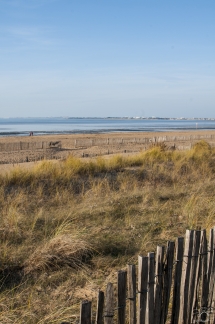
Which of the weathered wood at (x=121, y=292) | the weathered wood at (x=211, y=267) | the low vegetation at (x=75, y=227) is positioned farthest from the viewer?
the low vegetation at (x=75, y=227)

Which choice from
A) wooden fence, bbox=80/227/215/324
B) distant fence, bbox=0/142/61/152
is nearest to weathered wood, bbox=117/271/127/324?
wooden fence, bbox=80/227/215/324

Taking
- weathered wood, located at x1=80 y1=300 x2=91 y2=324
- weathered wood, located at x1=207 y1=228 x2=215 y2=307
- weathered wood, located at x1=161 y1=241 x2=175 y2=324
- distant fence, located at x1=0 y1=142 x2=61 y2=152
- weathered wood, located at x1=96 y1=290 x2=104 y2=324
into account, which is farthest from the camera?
distant fence, located at x1=0 y1=142 x2=61 y2=152

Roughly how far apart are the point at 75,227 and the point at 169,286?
3.35 m

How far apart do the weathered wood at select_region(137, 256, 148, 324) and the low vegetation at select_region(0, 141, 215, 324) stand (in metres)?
0.68

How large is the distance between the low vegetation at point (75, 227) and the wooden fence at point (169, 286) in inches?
28.5

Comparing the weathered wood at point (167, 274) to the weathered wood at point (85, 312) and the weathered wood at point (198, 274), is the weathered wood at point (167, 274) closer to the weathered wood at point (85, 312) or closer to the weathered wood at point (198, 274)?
the weathered wood at point (198, 274)

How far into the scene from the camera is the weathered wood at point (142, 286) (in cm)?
288

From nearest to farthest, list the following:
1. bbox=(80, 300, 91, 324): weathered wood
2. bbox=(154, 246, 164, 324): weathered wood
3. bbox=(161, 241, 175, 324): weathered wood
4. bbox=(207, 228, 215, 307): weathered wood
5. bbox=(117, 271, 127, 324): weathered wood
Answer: bbox=(80, 300, 91, 324): weathered wood, bbox=(117, 271, 127, 324): weathered wood, bbox=(154, 246, 164, 324): weathered wood, bbox=(161, 241, 175, 324): weathered wood, bbox=(207, 228, 215, 307): weathered wood

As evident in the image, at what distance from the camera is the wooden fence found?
114 inches

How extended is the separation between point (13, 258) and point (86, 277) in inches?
42.3

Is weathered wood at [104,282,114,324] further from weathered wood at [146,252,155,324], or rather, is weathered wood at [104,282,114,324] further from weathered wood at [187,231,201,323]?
weathered wood at [187,231,201,323]

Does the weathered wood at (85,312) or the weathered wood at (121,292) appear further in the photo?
the weathered wood at (121,292)

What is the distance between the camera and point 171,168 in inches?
511

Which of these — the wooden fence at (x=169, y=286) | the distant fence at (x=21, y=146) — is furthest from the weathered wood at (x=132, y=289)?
the distant fence at (x=21, y=146)
